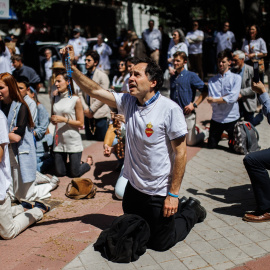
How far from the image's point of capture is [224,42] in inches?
587

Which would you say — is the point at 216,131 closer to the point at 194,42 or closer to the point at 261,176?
the point at 261,176

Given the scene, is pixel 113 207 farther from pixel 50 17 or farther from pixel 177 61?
pixel 50 17

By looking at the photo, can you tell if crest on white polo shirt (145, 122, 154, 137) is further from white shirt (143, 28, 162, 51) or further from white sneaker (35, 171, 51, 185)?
white shirt (143, 28, 162, 51)

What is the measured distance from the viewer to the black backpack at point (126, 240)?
4.07m

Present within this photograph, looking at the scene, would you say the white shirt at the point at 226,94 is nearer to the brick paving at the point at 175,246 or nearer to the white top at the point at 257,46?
the brick paving at the point at 175,246

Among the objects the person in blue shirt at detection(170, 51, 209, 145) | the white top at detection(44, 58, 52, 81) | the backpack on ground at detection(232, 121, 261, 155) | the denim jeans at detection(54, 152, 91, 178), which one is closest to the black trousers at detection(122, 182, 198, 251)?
the denim jeans at detection(54, 152, 91, 178)

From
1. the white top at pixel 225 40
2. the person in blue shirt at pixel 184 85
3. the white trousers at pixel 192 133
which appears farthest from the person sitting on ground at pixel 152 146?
the white top at pixel 225 40

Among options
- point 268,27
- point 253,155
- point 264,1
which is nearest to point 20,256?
point 253,155

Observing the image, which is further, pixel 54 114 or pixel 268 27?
pixel 268 27

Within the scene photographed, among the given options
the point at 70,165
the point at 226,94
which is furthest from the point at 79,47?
the point at 70,165

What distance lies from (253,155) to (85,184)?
2522 millimetres

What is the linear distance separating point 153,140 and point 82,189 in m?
2.44

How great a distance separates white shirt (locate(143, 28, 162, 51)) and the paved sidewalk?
32.0 ft

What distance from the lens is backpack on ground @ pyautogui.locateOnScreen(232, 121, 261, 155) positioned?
25.5 ft
